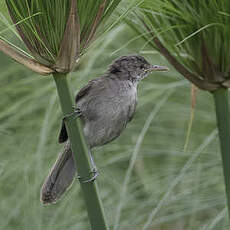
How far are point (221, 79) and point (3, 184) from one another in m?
1.24

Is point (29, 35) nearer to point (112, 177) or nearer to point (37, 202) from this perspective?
point (37, 202)

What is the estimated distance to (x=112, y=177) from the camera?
277cm

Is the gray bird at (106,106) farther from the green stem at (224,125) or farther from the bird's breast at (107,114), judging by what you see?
the green stem at (224,125)

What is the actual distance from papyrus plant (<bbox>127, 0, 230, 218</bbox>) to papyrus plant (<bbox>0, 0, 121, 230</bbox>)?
0.75 ft

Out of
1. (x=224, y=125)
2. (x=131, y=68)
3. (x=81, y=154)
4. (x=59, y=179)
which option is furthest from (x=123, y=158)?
(x=81, y=154)

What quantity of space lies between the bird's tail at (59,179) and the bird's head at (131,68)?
426 mm

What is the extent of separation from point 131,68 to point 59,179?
0.60 metres

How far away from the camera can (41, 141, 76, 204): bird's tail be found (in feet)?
5.85

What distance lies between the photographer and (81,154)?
4.52 feet

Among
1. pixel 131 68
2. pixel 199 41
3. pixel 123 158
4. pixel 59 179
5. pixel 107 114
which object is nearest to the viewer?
pixel 199 41

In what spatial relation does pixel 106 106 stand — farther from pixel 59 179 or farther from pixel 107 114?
pixel 59 179

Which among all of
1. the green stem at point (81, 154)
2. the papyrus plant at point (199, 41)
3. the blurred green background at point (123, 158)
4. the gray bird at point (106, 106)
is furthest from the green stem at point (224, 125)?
the blurred green background at point (123, 158)

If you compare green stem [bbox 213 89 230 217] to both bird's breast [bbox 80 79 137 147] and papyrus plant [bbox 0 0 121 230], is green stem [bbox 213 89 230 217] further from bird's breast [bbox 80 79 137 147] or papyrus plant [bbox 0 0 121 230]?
bird's breast [bbox 80 79 137 147]

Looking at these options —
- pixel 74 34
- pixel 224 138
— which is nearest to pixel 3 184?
pixel 224 138
